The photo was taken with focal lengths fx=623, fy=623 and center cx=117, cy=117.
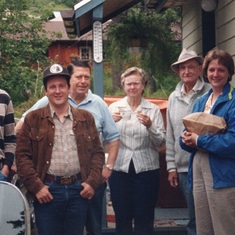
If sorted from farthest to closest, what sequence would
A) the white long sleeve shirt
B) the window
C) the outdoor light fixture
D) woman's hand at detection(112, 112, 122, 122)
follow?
the window, the outdoor light fixture, woman's hand at detection(112, 112, 122, 122), the white long sleeve shirt

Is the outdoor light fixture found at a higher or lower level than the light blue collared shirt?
higher

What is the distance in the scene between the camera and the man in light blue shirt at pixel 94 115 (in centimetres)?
521

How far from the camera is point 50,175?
177 inches

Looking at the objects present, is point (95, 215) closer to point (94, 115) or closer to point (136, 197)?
point (136, 197)

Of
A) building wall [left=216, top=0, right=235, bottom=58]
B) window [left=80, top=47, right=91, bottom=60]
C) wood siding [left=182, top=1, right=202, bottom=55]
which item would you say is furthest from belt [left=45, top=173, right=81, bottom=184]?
window [left=80, top=47, right=91, bottom=60]

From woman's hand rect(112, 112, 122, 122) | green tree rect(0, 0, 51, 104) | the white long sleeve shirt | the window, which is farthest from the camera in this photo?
the window

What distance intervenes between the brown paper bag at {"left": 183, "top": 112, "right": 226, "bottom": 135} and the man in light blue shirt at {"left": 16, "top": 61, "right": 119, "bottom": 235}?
3.10 ft

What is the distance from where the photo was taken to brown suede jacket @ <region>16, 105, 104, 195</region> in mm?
4477

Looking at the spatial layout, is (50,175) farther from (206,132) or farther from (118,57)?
(118,57)

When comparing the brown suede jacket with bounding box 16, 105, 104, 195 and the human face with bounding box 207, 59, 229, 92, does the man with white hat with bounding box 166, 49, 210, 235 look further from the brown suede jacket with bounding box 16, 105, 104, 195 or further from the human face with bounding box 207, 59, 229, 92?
the brown suede jacket with bounding box 16, 105, 104, 195

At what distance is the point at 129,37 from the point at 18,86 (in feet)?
33.1

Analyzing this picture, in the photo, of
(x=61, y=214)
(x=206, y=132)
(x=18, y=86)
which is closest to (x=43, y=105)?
(x=61, y=214)

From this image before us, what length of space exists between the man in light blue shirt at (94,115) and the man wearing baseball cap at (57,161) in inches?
23.7

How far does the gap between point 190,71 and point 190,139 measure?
104 centimetres
